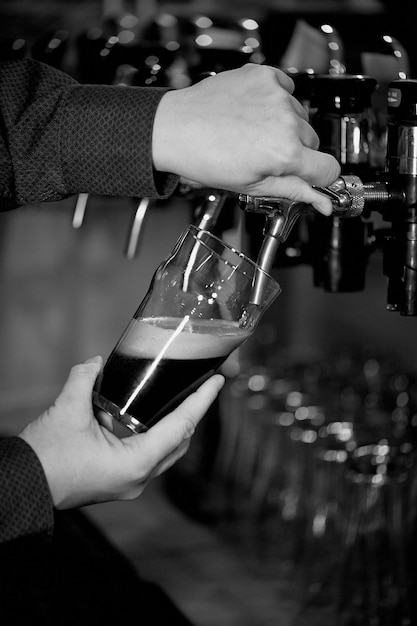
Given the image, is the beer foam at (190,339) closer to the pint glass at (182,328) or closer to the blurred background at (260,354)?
the pint glass at (182,328)

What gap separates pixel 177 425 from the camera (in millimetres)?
976

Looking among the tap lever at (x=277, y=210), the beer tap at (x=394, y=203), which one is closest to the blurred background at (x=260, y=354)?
the beer tap at (x=394, y=203)

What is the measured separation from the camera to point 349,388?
1.93 m

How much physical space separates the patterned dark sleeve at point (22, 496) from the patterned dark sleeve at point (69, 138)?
37 centimetres

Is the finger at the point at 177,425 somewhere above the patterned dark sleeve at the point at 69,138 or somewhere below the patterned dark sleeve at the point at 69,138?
below

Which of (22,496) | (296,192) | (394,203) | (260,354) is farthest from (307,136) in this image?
(260,354)

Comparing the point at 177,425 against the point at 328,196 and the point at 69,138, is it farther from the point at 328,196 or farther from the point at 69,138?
the point at 69,138

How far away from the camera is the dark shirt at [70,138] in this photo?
3.61 ft

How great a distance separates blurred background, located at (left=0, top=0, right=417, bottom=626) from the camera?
1.42 metres

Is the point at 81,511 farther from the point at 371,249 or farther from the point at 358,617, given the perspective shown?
the point at 371,249

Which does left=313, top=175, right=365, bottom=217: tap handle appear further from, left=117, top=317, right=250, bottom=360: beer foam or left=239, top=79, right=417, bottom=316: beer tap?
left=117, top=317, right=250, bottom=360: beer foam

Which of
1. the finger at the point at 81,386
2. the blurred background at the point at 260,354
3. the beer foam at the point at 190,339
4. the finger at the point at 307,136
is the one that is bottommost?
the blurred background at the point at 260,354

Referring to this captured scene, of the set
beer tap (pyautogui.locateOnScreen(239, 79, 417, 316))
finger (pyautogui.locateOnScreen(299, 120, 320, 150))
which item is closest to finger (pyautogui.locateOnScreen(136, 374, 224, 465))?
beer tap (pyautogui.locateOnScreen(239, 79, 417, 316))

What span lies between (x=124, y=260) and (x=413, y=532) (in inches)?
73.2
